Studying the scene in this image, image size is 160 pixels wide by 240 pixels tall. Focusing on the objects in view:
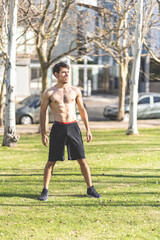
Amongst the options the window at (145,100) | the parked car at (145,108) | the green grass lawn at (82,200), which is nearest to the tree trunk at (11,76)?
the green grass lawn at (82,200)

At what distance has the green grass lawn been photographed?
5.00m

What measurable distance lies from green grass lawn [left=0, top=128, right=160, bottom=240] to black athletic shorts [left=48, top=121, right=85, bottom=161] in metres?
0.63

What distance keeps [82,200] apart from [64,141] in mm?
873

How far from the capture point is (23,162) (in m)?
9.79

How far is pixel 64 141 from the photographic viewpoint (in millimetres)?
6270

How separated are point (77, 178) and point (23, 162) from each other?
2.28 metres

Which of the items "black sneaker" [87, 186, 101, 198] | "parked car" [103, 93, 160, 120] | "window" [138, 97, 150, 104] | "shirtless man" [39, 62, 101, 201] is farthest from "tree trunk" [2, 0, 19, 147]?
"window" [138, 97, 150, 104]

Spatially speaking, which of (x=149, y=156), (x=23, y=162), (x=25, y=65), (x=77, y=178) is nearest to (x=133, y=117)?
(x=149, y=156)

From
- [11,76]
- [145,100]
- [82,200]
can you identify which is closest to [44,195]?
[82,200]

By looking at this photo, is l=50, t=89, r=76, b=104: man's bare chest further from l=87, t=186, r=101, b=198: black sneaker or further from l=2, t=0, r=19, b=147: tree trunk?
l=2, t=0, r=19, b=147: tree trunk

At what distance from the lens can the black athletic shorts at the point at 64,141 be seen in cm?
626

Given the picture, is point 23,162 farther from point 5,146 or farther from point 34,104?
point 34,104

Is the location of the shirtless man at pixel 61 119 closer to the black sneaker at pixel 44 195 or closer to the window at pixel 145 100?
the black sneaker at pixel 44 195

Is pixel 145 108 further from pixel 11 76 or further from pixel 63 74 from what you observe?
pixel 63 74
